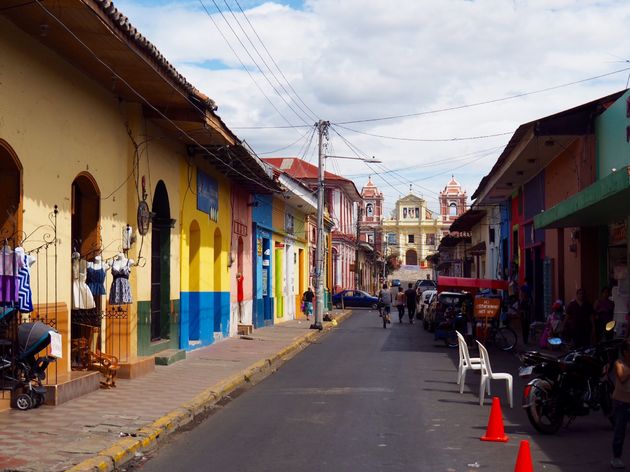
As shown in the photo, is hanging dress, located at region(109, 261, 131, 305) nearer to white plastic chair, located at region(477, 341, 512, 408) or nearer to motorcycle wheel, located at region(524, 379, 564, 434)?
white plastic chair, located at region(477, 341, 512, 408)

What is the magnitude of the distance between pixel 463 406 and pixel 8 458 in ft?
21.5

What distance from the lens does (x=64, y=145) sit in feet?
42.7

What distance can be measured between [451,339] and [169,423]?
48.1 ft

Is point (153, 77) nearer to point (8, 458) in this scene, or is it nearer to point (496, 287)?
point (8, 458)

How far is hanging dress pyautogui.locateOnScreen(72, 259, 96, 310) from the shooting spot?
44.2 ft

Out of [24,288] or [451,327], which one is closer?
[24,288]

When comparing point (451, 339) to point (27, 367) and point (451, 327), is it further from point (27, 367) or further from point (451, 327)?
point (27, 367)

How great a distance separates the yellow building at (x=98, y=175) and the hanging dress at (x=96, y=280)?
0.03m

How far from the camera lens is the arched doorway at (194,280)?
21.9 metres

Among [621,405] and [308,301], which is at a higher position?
[308,301]

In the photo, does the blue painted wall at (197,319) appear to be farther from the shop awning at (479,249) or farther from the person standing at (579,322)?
the shop awning at (479,249)

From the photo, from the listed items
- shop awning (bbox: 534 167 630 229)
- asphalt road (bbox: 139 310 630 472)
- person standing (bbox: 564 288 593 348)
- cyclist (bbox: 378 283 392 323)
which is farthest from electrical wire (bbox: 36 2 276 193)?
cyclist (bbox: 378 283 392 323)

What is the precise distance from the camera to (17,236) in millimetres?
11375

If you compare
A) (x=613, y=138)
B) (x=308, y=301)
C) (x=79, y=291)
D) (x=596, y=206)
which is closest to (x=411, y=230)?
(x=308, y=301)
